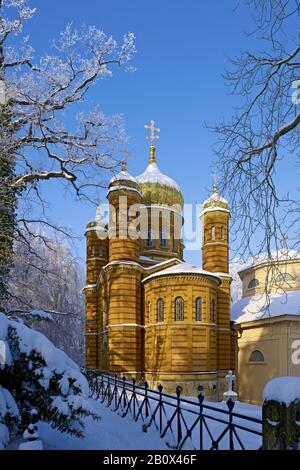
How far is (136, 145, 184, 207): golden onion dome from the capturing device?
31234 millimetres

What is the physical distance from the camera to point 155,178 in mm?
32094

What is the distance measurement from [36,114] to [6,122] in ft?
3.00

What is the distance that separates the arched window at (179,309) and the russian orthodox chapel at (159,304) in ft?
0.20

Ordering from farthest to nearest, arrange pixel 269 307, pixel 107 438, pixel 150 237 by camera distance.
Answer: pixel 150 237 < pixel 269 307 < pixel 107 438

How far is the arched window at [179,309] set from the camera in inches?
966

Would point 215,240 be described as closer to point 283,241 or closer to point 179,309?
point 179,309

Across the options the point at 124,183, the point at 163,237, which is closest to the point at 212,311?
the point at 163,237

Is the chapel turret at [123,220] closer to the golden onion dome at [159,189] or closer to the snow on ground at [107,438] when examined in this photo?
the golden onion dome at [159,189]

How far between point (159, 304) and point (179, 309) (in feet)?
4.50

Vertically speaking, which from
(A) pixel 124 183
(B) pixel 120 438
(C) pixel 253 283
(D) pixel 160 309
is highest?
(A) pixel 124 183

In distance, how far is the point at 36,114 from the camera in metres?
11.0

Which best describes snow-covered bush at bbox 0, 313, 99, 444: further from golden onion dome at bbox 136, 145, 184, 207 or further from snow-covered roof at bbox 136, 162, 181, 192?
snow-covered roof at bbox 136, 162, 181, 192
